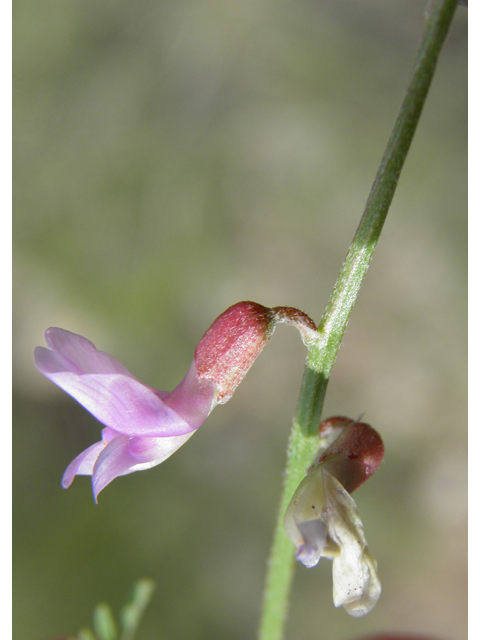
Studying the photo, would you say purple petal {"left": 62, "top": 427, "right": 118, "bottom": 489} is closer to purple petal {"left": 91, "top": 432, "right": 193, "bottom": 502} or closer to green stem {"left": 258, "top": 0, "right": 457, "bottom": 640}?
purple petal {"left": 91, "top": 432, "right": 193, "bottom": 502}

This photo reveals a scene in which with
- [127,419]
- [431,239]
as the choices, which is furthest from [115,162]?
[127,419]

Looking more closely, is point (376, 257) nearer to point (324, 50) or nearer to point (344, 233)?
point (344, 233)

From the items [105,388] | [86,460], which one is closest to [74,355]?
[105,388]

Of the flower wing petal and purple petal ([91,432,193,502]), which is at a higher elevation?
purple petal ([91,432,193,502])

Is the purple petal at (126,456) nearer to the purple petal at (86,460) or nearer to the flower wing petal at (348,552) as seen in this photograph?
the purple petal at (86,460)

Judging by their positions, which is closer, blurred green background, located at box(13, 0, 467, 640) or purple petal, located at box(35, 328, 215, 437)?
purple petal, located at box(35, 328, 215, 437)

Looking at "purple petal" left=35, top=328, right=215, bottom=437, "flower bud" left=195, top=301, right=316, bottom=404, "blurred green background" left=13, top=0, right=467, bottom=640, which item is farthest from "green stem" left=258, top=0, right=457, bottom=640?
"blurred green background" left=13, top=0, right=467, bottom=640

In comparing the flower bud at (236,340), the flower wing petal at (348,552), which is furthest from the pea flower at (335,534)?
the flower bud at (236,340)
